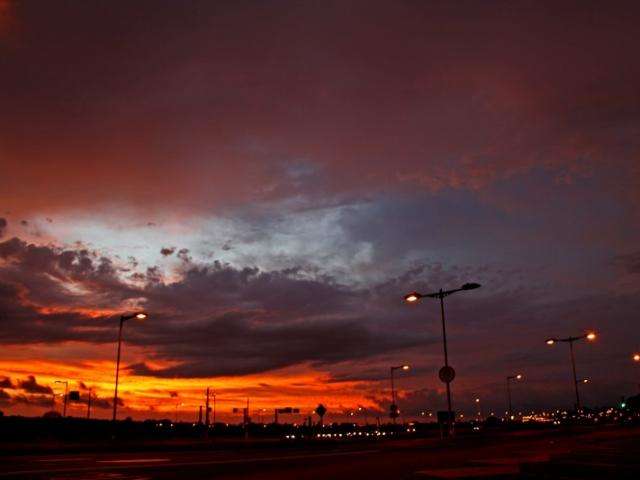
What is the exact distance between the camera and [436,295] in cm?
3619

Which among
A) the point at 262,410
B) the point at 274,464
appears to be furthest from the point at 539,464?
the point at 262,410

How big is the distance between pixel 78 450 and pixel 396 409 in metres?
36.4

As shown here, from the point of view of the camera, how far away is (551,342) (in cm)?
5856

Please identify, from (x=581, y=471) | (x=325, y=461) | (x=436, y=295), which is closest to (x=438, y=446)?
(x=436, y=295)

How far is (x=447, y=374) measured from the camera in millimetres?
33750

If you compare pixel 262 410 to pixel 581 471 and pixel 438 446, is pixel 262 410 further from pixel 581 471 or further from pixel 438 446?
pixel 581 471

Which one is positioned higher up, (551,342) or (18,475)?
(551,342)

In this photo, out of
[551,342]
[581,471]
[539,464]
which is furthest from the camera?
[551,342]

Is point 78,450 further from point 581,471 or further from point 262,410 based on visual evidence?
point 262,410

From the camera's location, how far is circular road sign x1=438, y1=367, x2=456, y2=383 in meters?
33.4

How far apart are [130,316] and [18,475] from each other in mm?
29556

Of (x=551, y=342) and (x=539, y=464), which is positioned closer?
(x=539, y=464)

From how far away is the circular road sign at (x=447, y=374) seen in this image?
33438 millimetres

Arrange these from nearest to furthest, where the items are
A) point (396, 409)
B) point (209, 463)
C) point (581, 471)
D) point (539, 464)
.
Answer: point (581, 471) → point (539, 464) → point (209, 463) → point (396, 409)
